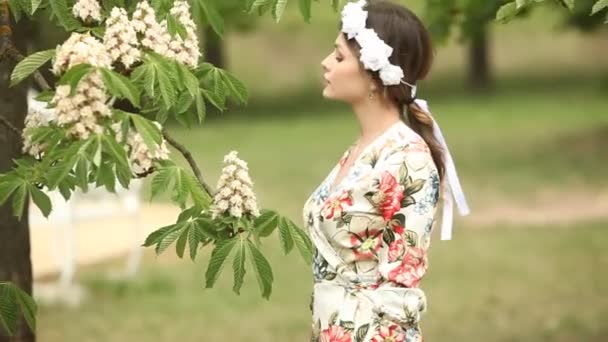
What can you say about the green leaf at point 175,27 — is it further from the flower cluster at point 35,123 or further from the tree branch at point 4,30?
the tree branch at point 4,30

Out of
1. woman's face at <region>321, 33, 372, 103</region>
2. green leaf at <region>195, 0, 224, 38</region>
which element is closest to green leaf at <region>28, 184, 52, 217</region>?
woman's face at <region>321, 33, 372, 103</region>

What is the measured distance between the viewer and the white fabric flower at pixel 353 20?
4.30 m

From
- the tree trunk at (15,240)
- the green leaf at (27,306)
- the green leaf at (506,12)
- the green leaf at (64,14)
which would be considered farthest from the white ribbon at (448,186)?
the tree trunk at (15,240)

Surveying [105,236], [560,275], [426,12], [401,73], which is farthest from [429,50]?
[105,236]

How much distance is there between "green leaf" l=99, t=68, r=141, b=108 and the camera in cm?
362

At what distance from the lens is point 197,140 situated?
24078mm

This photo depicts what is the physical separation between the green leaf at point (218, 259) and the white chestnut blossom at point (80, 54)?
2.06ft

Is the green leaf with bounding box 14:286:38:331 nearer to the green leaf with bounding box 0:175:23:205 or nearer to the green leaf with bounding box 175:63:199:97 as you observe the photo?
the green leaf with bounding box 0:175:23:205

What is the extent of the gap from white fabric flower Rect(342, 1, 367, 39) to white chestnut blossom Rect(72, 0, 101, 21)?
71cm

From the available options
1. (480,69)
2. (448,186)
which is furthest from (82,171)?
(480,69)

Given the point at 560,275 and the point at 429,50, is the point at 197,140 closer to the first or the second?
the point at 560,275

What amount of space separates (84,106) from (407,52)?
1083 millimetres

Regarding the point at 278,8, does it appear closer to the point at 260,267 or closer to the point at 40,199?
the point at 260,267

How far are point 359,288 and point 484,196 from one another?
41.4ft
